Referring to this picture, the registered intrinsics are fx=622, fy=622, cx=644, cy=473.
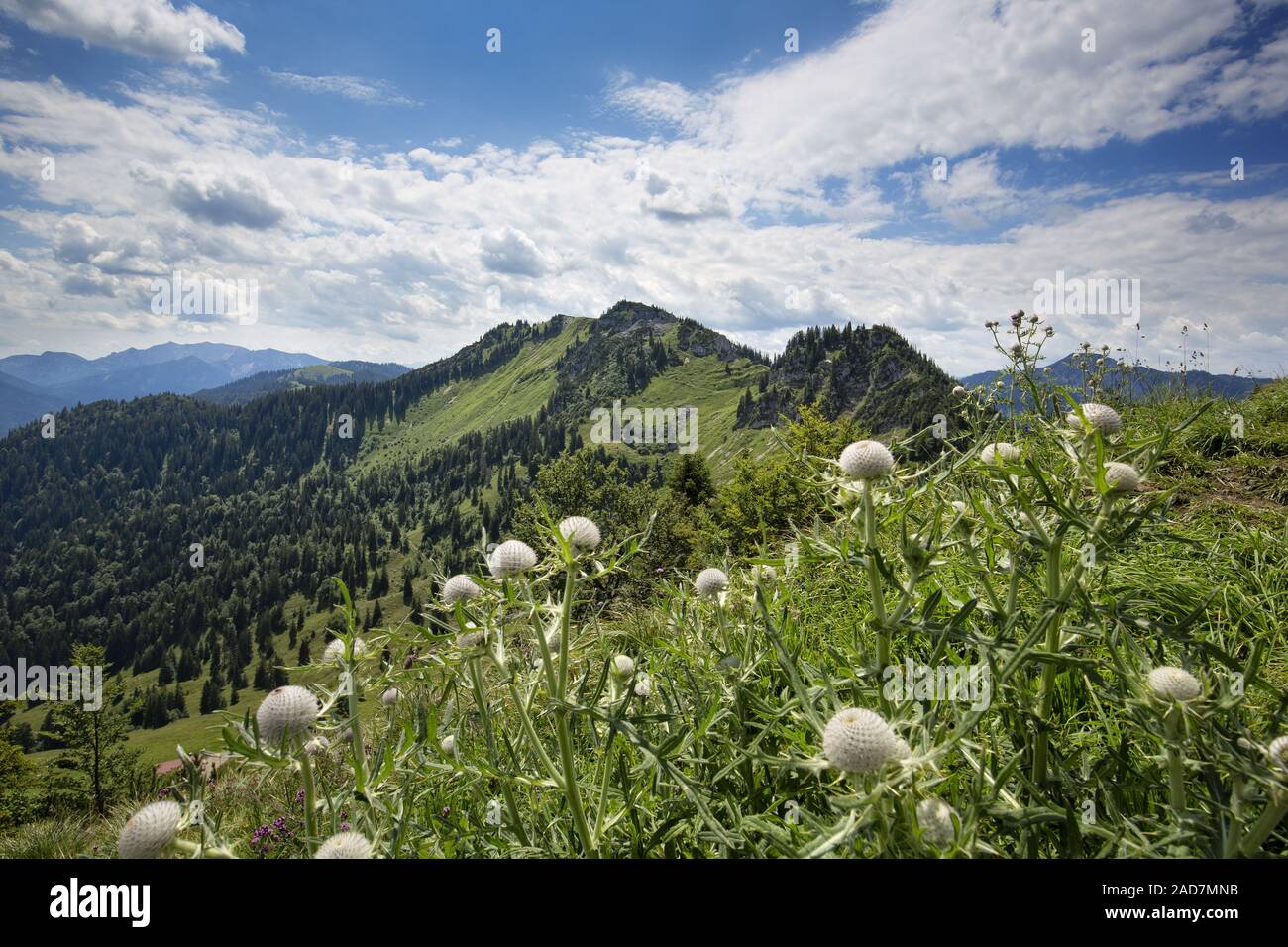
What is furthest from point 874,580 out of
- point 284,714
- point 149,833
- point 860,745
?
point 149,833

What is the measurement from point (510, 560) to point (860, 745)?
154 centimetres

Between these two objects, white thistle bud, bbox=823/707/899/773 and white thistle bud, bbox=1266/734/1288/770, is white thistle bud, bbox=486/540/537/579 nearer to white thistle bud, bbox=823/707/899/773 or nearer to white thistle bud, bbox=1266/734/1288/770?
white thistle bud, bbox=823/707/899/773

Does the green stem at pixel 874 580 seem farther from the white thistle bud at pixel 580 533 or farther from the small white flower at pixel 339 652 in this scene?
the small white flower at pixel 339 652

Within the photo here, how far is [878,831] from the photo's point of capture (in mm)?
1645

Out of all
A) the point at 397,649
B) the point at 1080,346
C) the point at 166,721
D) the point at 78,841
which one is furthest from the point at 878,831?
the point at 166,721

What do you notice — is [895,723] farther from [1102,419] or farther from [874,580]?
[1102,419]

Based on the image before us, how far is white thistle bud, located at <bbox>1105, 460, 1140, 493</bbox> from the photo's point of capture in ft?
6.73

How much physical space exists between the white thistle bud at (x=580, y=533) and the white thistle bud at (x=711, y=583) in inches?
42.5

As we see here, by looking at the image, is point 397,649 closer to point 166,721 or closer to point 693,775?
point 693,775

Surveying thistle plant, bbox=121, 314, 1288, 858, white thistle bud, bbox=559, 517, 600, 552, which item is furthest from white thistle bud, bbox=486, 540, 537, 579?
white thistle bud, bbox=559, 517, 600, 552

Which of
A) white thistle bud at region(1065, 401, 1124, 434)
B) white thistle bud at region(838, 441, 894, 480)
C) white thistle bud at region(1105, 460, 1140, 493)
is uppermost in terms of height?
white thistle bud at region(1065, 401, 1124, 434)

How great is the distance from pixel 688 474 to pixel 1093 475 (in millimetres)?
44350

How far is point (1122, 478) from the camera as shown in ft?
6.77

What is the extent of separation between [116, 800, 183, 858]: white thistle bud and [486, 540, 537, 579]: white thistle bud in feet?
4.03
